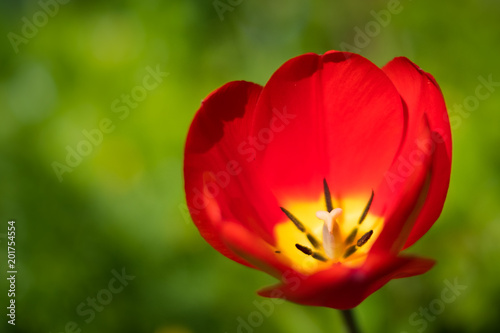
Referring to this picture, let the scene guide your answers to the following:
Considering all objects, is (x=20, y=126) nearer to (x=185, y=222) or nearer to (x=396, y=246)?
(x=185, y=222)

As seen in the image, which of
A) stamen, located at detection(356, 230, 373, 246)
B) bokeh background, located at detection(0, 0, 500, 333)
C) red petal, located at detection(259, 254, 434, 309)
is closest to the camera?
red petal, located at detection(259, 254, 434, 309)

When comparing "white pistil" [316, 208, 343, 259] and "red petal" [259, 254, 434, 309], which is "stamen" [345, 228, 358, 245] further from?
"red petal" [259, 254, 434, 309]

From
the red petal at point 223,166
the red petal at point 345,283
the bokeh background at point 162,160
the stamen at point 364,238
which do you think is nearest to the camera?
the red petal at point 345,283

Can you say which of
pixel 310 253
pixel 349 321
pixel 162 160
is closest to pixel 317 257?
pixel 310 253

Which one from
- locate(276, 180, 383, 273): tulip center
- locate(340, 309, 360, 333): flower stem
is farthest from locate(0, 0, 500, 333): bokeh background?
locate(340, 309, 360, 333): flower stem

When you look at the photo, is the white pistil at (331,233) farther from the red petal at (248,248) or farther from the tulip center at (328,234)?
the red petal at (248,248)

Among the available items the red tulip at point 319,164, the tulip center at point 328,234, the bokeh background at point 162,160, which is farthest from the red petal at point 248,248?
the bokeh background at point 162,160
